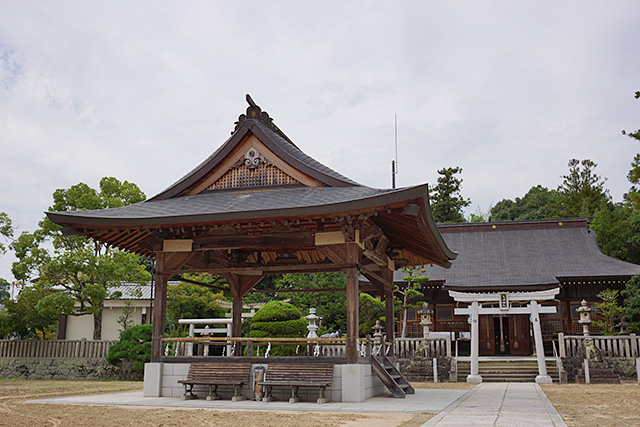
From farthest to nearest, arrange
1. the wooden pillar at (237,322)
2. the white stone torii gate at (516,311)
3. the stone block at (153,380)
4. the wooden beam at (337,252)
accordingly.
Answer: the white stone torii gate at (516,311)
the wooden pillar at (237,322)
the stone block at (153,380)
the wooden beam at (337,252)

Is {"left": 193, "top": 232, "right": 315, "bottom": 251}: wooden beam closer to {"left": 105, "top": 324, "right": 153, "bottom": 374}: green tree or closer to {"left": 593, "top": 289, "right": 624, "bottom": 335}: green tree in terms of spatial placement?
{"left": 105, "top": 324, "right": 153, "bottom": 374}: green tree

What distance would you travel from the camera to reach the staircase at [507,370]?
1988 cm

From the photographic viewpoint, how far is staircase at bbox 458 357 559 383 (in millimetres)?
19875

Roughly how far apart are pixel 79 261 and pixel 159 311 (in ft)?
34.7

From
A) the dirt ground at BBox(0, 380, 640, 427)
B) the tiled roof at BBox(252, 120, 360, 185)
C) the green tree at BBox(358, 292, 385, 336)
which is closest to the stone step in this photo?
the green tree at BBox(358, 292, 385, 336)

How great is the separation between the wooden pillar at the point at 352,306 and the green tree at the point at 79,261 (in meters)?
13.7

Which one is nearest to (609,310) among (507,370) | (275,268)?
(507,370)

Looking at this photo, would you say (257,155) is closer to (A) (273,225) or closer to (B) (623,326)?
(A) (273,225)

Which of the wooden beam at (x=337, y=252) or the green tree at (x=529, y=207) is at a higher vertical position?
the green tree at (x=529, y=207)

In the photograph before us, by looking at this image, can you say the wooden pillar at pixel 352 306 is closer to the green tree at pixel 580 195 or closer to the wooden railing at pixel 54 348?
the wooden railing at pixel 54 348

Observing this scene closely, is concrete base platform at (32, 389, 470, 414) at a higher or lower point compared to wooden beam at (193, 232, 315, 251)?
lower

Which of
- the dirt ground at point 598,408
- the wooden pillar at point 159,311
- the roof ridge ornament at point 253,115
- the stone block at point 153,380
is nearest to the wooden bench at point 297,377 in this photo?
the stone block at point 153,380

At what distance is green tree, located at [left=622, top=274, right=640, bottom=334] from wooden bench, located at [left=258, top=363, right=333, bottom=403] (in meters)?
16.8

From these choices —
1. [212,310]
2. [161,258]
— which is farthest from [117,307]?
[161,258]
